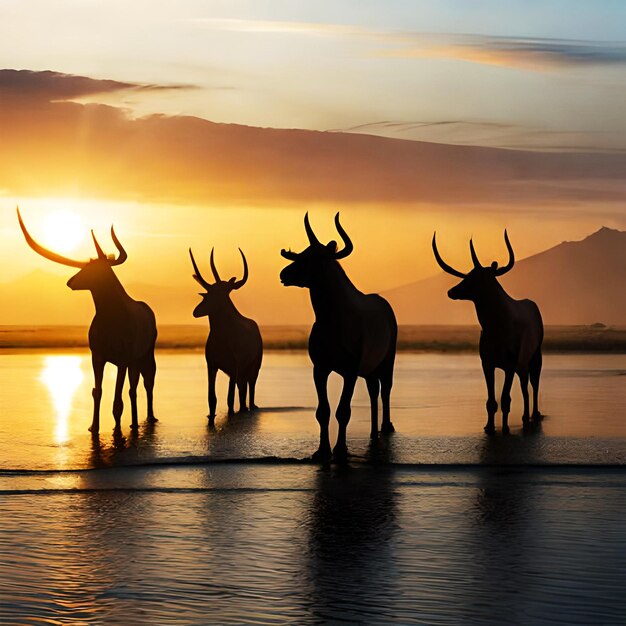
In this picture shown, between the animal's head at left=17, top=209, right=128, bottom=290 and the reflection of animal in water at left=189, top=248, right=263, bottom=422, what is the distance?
2523 mm

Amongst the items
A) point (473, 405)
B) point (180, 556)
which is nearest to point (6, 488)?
point (180, 556)

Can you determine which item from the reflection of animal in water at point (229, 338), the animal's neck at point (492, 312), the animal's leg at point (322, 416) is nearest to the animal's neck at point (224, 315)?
the reflection of animal in water at point (229, 338)

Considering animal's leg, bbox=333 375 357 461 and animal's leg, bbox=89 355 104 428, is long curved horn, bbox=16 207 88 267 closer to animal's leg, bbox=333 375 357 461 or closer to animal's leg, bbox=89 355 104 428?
animal's leg, bbox=89 355 104 428

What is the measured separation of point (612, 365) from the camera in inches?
1576

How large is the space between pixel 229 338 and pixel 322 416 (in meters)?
6.17

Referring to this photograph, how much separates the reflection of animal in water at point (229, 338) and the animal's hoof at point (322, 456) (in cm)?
595

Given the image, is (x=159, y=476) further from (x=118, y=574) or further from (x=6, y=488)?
(x=118, y=574)

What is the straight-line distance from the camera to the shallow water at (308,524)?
736 cm

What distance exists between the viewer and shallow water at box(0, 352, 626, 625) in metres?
7.36

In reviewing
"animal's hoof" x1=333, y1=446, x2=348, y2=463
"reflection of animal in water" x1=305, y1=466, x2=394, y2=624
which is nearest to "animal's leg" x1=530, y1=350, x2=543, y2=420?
"animal's hoof" x1=333, y1=446, x2=348, y2=463

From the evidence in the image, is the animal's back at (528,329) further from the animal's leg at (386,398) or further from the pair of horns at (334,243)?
the pair of horns at (334,243)

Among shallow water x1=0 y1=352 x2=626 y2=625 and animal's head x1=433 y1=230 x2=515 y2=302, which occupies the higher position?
animal's head x1=433 y1=230 x2=515 y2=302

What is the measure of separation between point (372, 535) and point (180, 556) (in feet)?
4.81

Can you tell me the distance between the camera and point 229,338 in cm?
A: 2050
